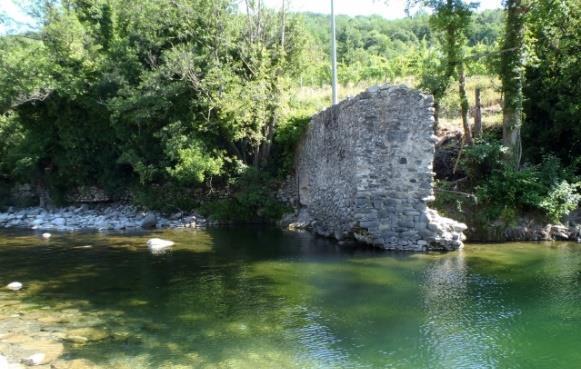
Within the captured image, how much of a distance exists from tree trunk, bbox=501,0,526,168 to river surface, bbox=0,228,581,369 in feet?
11.7

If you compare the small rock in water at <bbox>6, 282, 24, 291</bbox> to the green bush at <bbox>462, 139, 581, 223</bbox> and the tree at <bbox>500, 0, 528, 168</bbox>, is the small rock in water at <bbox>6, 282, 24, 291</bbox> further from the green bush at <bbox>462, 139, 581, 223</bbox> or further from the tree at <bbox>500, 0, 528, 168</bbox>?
the tree at <bbox>500, 0, 528, 168</bbox>

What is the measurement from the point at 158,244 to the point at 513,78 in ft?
38.2

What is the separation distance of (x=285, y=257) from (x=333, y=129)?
4680 millimetres

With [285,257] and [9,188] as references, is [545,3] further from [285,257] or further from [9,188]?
[9,188]

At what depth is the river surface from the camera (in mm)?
7105

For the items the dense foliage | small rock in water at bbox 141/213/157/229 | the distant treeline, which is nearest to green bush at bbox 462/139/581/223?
the dense foliage

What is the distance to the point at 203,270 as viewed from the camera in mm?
12305

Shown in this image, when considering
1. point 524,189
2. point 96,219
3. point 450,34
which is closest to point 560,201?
point 524,189

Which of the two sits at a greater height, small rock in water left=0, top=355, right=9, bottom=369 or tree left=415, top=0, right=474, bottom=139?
tree left=415, top=0, right=474, bottom=139

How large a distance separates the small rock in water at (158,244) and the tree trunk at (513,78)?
10374 mm


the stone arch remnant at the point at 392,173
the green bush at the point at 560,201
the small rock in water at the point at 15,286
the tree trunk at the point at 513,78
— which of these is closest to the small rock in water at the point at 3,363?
the small rock in water at the point at 15,286

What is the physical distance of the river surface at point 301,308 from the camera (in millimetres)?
7105

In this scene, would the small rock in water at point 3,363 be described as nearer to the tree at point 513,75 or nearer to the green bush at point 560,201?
the green bush at point 560,201

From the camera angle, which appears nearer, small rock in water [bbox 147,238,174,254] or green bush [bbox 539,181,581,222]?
green bush [bbox 539,181,581,222]
